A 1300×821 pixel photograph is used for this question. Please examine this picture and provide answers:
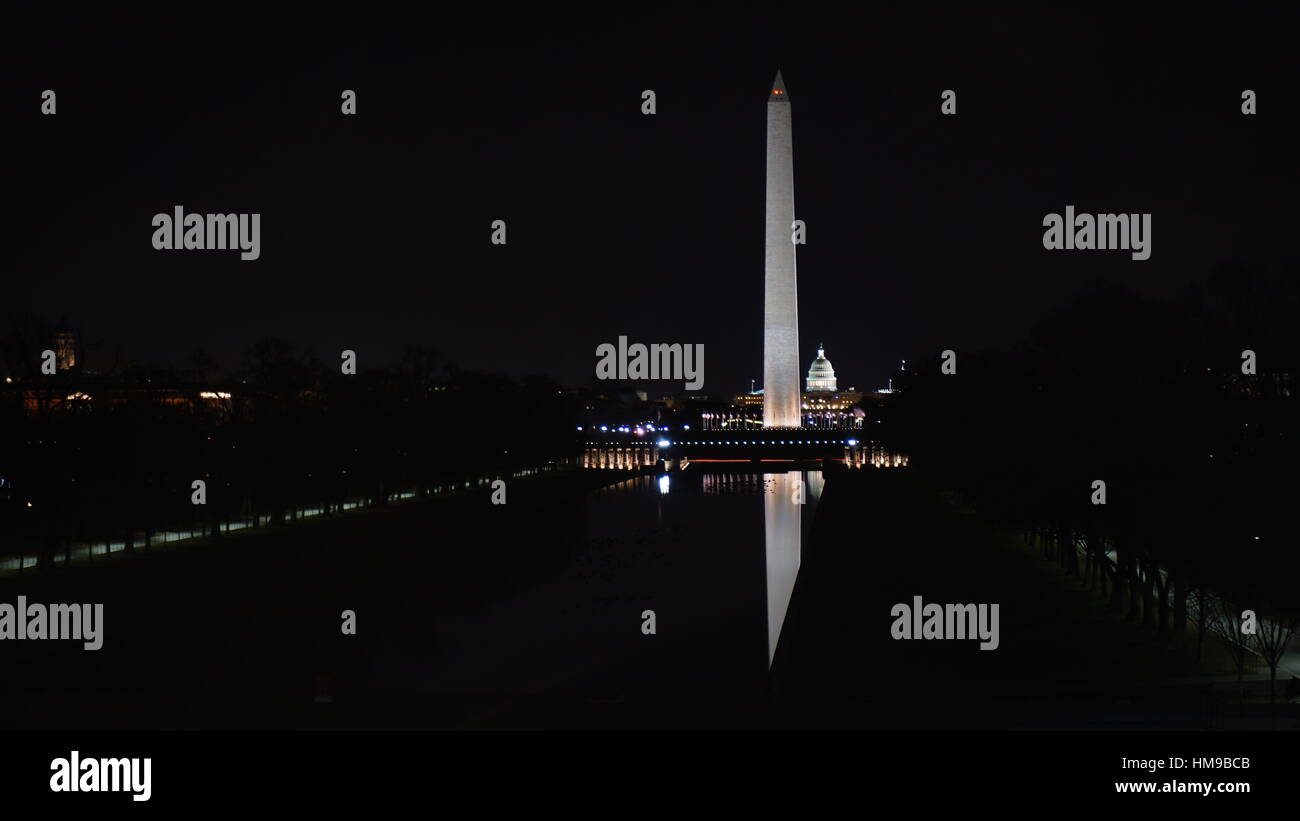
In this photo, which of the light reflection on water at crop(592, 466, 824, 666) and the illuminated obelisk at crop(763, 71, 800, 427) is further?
the illuminated obelisk at crop(763, 71, 800, 427)

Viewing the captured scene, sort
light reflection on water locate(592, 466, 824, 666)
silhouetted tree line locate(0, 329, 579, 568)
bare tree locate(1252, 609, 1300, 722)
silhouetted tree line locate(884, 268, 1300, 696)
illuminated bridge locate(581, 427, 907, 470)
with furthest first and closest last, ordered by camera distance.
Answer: illuminated bridge locate(581, 427, 907, 470), silhouetted tree line locate(0, 329, 579, 568), light reflection on water locate(592, 466, 824, 666), silhouetted tree line locate(884, 268, 1300, 696), bare tree locate(1252, 609, 1300, 722)

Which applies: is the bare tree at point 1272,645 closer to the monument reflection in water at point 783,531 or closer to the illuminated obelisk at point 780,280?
the monument reflection in water at point 783,531

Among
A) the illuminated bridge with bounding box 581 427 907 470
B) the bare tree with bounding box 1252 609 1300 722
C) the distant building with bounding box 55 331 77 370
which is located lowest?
the illuminated bridge with bounding box 581 427 907 470

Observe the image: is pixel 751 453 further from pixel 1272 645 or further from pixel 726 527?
pixel 1272 645

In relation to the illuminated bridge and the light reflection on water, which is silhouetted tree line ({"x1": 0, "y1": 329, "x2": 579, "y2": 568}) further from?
the illuminated bridge

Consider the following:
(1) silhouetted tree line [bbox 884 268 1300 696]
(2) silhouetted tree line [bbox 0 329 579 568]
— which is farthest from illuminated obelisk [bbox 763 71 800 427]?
(1) silhouetted tree line [bbox 884 268 1300 696]
